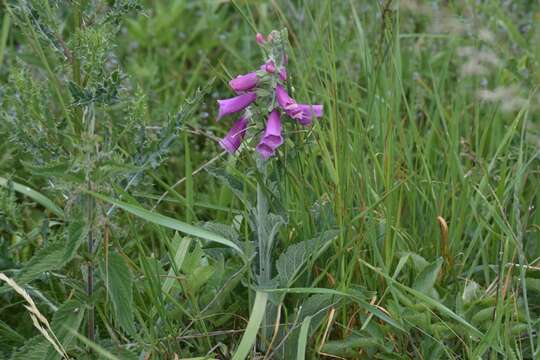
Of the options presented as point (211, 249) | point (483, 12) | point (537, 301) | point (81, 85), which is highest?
point (81, 85)

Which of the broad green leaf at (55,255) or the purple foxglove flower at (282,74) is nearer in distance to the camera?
the broad green leaf at (55,255)

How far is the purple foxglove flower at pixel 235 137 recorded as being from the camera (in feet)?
6.04

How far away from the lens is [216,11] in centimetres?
389

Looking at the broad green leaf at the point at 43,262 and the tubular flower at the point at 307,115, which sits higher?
the tubular flower at the point at 307,115

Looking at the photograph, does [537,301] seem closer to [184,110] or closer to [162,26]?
[184,110]

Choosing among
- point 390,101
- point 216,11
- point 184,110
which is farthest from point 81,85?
point 216,11

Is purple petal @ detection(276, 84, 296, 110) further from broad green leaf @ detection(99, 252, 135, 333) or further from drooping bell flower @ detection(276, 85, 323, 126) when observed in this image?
broad green leaf @ detection(99, 252, 135, 333)

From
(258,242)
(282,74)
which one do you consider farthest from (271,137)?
(258,242)

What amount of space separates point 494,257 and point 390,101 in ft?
1.61

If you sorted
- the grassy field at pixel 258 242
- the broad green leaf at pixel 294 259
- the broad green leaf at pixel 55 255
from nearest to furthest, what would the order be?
the broad green leaf at pixel 55 255 < the grassy field at pixel 258 242 < the broad green leaf at pixel 294 259

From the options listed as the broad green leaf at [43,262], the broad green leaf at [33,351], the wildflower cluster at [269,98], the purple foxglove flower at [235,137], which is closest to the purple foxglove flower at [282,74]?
the wildflower cluster at [269,98]

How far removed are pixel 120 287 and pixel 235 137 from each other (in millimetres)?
406

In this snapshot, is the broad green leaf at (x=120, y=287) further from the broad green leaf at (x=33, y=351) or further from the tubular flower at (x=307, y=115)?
the tubular flower at (x=307, y=115)

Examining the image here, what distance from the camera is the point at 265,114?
180 cm
